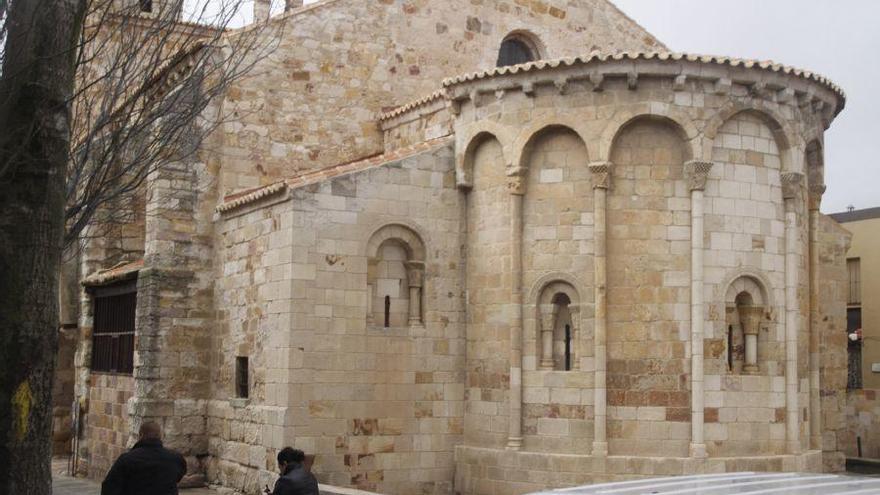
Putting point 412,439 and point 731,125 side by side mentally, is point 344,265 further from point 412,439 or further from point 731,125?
point 731,125

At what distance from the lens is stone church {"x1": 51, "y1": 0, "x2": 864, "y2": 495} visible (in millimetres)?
13523

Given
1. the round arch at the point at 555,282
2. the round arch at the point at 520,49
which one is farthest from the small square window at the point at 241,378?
the round arch at the point at 520,49

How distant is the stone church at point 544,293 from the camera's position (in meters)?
13.5

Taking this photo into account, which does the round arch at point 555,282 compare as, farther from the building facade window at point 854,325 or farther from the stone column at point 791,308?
the building facade window at point 854,325

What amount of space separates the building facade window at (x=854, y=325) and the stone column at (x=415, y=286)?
14.0 m

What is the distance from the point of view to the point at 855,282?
26.0 m

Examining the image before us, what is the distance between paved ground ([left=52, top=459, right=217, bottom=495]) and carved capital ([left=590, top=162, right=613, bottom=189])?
693cm

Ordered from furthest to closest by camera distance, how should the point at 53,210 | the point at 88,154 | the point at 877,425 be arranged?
the point at 877,425 → the point at 88,154 → the point at 53,210

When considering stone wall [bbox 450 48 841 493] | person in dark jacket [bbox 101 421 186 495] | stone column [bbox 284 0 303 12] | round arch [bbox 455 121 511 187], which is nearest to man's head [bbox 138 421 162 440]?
person in dark jacket [bbox 101 421 186 495]

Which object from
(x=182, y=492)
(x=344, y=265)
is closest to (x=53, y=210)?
(x=344, y=265)

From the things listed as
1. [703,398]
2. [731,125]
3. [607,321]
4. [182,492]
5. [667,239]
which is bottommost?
[182,492]

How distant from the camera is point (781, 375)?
14.0 m

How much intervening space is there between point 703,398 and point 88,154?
781 centimetres

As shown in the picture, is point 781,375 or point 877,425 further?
point 877,425
